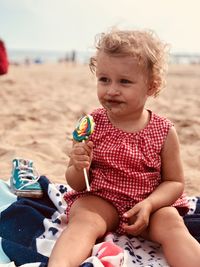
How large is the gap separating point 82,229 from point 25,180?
→ 889 millimetres

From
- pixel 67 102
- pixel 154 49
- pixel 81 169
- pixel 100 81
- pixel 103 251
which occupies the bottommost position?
pixel 67 102

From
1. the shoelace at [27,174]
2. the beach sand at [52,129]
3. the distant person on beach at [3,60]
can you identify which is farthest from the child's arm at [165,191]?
the distant person on beach at [3,60]

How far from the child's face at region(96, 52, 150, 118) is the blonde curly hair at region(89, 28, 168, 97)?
3cm

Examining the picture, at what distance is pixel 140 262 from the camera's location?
1.99 metres

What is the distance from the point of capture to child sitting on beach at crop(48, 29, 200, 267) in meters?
2.05

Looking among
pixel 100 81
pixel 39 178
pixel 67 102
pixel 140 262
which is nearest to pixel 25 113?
pixel 67 102

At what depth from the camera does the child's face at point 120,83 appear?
82.9 inches

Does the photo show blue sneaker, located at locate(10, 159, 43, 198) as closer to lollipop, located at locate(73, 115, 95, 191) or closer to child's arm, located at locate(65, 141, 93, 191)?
child's arm, located at locate(65, 141, 93, 191)

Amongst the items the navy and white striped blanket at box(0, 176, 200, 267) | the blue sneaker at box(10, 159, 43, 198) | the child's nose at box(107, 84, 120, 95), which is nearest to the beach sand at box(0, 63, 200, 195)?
the blue sneaker at box(10, 159, 43, 198)

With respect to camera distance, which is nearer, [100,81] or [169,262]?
[169,262]

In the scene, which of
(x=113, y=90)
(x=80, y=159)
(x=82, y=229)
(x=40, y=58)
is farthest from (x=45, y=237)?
(x=40, y=58)

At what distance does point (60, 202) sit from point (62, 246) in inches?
29.9

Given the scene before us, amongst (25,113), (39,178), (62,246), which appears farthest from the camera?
(25,113)

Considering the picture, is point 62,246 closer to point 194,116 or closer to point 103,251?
point 103,251
